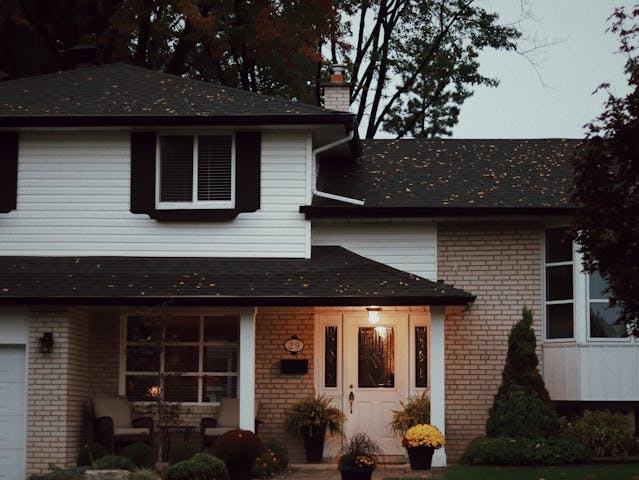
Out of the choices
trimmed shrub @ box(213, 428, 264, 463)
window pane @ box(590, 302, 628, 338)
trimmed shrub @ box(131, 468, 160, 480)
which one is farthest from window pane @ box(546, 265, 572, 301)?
trimmed shrub @ box(131, 468, 160, 480)

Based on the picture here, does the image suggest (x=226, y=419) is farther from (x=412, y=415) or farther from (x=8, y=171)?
(x=8, y=171)

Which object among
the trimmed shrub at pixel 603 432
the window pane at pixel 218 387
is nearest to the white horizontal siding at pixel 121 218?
the window pane at pixel 218 387

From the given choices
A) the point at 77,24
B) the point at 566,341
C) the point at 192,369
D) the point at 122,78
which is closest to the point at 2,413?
the point at 192,369

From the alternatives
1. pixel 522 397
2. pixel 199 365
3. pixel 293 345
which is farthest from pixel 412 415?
pixel 199 365

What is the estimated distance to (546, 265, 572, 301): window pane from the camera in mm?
19047

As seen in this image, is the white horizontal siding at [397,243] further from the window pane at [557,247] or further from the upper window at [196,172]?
the upper window at [196,172]

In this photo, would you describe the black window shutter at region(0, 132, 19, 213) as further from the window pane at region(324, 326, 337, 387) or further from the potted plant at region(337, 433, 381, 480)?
the potted plant at region(337, 433, 381, 480)

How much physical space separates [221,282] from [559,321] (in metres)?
5.57

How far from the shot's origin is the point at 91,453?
17.6 m

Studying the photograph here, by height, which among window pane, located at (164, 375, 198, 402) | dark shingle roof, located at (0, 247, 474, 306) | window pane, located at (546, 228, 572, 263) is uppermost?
window pane, located at (546, 228, 572, 263)

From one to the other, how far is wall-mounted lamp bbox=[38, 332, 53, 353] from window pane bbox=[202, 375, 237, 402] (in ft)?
9.51

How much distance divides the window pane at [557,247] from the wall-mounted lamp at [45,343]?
8.08 metres

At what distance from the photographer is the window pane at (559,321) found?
62.3 feet

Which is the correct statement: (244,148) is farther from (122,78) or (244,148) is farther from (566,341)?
(566,341)
